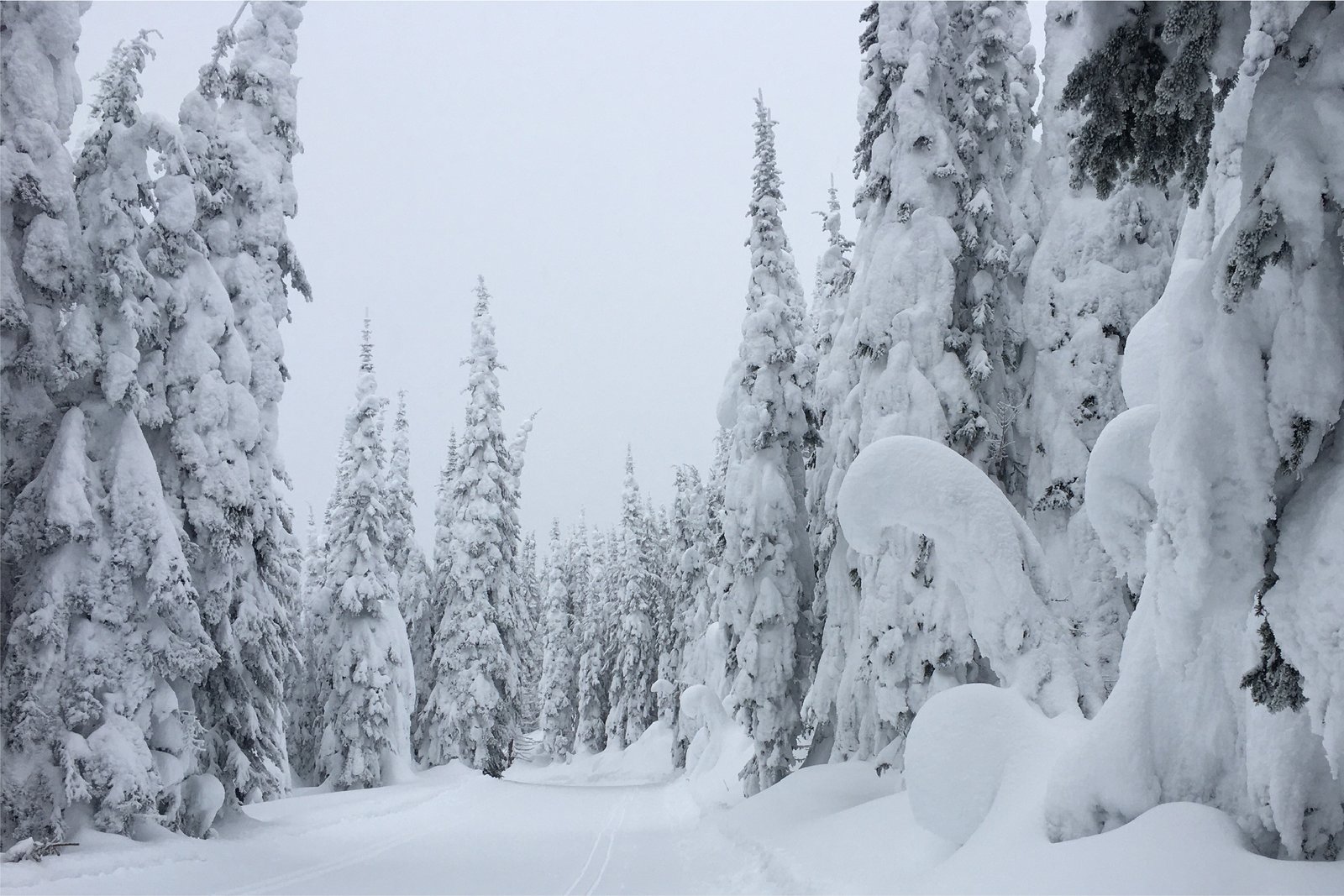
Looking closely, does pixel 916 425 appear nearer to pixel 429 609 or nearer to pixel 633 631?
pixel 429 609

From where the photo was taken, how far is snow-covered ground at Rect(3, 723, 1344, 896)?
6109mm

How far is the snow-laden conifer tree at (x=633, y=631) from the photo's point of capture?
53.4 metres

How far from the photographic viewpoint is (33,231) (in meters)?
12.9

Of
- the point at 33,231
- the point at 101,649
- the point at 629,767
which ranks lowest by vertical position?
the point at 629,767

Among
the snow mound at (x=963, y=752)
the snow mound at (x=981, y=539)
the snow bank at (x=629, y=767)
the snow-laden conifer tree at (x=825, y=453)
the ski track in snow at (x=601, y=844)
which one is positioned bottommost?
the snow bank at (x=629, y=767)

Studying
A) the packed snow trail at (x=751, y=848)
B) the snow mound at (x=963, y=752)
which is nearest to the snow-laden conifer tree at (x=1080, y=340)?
the packed snow trail at (x=751, y=848)

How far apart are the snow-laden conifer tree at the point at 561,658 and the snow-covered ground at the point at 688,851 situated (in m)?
38.6

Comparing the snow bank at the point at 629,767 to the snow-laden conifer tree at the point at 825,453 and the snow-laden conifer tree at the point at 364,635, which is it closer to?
the snow-laden conifer tree at the point at 364,635

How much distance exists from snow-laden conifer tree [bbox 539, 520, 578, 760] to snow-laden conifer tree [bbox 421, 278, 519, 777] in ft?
80.4

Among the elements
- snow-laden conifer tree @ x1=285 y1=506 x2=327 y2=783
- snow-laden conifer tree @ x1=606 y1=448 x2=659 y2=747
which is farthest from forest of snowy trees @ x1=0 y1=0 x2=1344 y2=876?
snow-laden conifer tree @ x1=606 y1=448 x2=659 y2=747

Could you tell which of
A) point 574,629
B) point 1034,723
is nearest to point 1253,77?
point 1034,723

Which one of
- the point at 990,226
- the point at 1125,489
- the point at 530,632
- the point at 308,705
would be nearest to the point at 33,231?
the point at 1125,489

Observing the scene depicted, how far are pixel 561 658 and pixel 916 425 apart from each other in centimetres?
5339

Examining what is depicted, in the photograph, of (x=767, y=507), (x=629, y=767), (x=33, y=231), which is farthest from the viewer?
(x=629, y=767)
